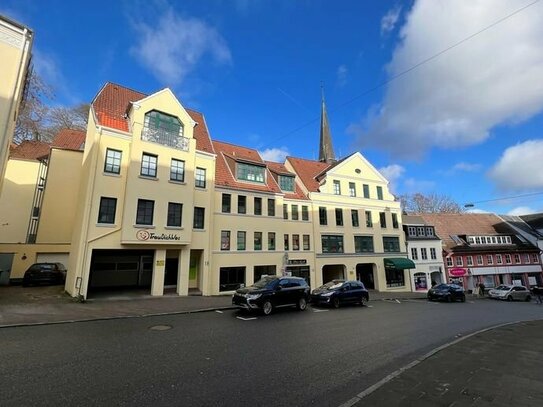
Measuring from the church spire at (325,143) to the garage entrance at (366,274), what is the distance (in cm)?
1551

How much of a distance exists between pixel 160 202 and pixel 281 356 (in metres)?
14.7

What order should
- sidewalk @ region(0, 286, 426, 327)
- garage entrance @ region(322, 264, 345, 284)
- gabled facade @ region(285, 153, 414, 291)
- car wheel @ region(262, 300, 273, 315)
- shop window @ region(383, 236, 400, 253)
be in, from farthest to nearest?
shop window @ region(383, 236, 400, 253) → garage entrance @ region(322, 264, 345, 284) → gabled facade @ region(285, 153, 414, 291) → car wheel @ region(262, 300, 273, 315) → sidewalk @ region(0, 286, 426, 327)

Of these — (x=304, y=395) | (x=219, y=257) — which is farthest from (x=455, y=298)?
(x=304, y=395)

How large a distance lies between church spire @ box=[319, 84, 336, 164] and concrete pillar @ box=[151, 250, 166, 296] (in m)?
28.5

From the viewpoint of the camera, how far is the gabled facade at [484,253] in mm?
39344

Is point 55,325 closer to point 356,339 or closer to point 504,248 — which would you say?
point 356,339

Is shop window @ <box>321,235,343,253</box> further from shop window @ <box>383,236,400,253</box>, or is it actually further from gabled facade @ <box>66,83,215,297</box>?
gabled facade @ <box>66,83,215,297</box>

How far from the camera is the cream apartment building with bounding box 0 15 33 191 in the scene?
13.3m

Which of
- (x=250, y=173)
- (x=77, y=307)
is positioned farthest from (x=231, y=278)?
(x=77, y=307)

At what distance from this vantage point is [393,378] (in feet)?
18.6

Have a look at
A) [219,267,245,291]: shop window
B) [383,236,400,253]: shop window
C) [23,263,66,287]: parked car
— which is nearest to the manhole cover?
[219,267,245,291]: shop window

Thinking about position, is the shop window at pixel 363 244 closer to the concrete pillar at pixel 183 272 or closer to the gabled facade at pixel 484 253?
the gabled facade at pixel 484 253

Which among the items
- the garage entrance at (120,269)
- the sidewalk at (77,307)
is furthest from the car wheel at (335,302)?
the garage entrance at (120,269)

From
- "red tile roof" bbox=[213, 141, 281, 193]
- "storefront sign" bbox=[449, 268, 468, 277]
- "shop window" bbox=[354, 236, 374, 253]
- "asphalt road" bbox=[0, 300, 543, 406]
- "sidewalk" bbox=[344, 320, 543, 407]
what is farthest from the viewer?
"storefront sign" bbox=[449, 268, 468, 277]
